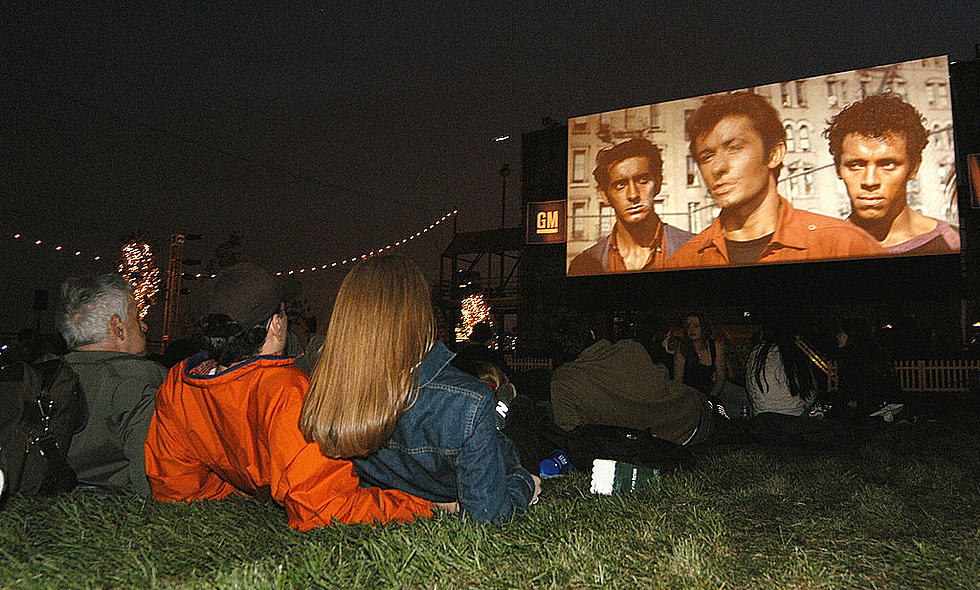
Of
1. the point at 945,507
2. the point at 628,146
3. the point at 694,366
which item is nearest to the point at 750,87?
the point at 628,146

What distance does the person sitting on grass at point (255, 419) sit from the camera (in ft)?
6.29

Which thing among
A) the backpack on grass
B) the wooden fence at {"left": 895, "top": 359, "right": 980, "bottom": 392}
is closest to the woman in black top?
the backpack on grass

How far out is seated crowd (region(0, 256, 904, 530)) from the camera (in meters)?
1.90

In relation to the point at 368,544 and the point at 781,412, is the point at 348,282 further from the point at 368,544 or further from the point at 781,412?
the point at 781,412

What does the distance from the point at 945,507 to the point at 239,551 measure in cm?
301

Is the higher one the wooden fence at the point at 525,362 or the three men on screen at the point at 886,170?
the three men on screen at the point at 886,170

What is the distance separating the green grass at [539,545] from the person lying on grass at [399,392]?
0.18 meters

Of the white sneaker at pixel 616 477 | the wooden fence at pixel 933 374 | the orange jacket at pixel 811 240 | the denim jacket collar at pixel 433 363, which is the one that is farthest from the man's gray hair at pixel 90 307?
the wooden fence at pixel 933 374

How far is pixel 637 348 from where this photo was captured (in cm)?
376

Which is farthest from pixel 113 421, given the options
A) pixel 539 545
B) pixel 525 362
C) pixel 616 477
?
pixel 525 362

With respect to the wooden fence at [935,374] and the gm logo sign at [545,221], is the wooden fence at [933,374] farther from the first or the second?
the gm logo sign at [545,221]

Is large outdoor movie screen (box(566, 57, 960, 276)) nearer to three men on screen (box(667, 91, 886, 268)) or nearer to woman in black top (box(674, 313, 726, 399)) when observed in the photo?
three men on screen (box(667, 91, 886, 268))

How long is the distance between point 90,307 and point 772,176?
11203 millimetres

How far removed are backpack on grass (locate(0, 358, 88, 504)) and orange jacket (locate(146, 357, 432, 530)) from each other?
276mm
